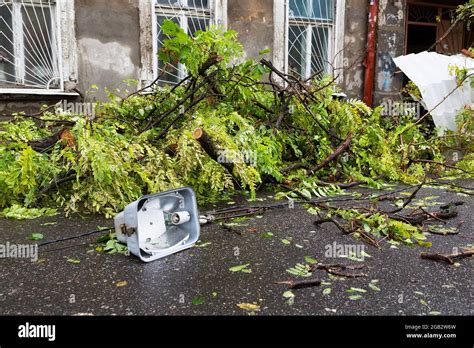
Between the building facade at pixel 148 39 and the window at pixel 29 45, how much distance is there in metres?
0.01

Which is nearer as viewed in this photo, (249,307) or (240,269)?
(249,307)

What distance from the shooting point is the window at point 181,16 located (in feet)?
23.3

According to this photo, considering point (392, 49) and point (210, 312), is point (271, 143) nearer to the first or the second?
point (210, 312)

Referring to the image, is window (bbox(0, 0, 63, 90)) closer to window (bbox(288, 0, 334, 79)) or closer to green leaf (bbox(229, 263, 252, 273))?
window (bbox(288, 0, 334, 79))

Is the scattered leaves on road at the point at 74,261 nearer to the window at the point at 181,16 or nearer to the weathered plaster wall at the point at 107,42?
the weathered plaster wall at the point at 107,42

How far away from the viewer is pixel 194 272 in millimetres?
2406

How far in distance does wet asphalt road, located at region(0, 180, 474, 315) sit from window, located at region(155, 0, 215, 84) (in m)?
4.72

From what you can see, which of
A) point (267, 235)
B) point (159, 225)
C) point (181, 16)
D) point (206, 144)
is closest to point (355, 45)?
point (181, 16)

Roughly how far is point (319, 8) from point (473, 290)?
23.5ft

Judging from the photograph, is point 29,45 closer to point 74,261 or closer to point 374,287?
point 74,261

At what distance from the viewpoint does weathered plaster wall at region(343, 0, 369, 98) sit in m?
8.24

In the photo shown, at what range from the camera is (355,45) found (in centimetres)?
838

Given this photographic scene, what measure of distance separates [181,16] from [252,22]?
53.2 inches
